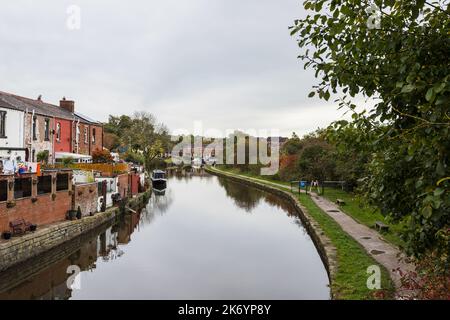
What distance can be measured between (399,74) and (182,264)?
40.1 feet

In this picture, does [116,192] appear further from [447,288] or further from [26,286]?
[447,288]

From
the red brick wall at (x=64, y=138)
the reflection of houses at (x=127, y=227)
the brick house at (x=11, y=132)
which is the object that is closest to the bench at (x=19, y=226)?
the reflection of houses at (x=127, y=227)

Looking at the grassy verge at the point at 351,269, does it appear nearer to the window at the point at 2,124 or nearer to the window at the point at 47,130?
the window at the point at 2,124

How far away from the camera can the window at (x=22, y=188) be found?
14375 mm

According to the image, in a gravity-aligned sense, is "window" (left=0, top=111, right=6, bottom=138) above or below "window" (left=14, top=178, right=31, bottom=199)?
above

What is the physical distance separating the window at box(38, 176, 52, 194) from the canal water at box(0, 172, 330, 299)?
254cm

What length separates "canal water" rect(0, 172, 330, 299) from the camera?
1173cm

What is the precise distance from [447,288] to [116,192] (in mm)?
21379

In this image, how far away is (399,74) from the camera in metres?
4.44

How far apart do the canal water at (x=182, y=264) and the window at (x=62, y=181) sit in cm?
A: 262

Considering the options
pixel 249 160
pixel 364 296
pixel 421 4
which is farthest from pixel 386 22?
pixel 249 160

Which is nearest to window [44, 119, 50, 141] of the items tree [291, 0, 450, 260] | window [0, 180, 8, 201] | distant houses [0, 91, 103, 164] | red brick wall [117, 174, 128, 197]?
distant houses [0, 91, 103, 164]

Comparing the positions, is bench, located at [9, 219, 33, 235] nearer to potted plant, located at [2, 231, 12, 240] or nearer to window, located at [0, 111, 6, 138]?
potted plant, located at [2, 231, 12, 240]

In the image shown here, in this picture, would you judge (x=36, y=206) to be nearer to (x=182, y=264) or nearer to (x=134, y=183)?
(x=182, y=264)
